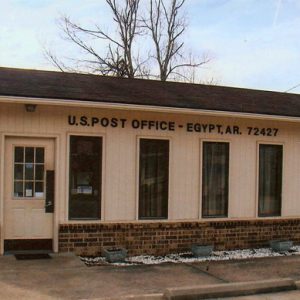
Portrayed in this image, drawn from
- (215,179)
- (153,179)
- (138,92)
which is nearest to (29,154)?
(153,179)

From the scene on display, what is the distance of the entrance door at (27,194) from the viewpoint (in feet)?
30.6

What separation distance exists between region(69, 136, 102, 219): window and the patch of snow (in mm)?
895

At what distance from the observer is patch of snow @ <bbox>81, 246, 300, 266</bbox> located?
365 inches

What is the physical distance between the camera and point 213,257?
393 inches

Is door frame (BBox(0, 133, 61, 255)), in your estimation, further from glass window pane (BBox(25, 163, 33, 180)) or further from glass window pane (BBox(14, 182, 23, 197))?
glass window pane (BBox(25, 163, 33, 180))

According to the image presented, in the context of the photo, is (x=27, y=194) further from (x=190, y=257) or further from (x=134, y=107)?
(x=190, y=257)

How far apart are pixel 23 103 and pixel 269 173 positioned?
556 cm

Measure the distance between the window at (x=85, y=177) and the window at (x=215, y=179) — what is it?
2264 millimetres

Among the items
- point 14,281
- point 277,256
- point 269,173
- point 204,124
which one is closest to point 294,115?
point 269,173

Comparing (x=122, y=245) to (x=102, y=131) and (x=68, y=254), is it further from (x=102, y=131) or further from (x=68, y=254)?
(x=102, y=131)

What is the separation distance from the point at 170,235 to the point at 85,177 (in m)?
2.06

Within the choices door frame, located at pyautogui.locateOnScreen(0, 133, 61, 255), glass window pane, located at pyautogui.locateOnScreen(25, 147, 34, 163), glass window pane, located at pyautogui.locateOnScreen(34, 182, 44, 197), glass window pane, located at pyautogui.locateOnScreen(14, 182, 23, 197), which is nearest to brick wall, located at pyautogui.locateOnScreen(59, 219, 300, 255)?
door frame, located at pyautogui.locateOnScreen(0, 133, 61, 255)

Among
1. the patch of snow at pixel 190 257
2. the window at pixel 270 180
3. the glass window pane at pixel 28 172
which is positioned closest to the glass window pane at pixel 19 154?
the glass window pane at pixel 28 172

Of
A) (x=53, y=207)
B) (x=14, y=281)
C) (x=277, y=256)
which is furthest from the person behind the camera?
(x=277, y=256)
